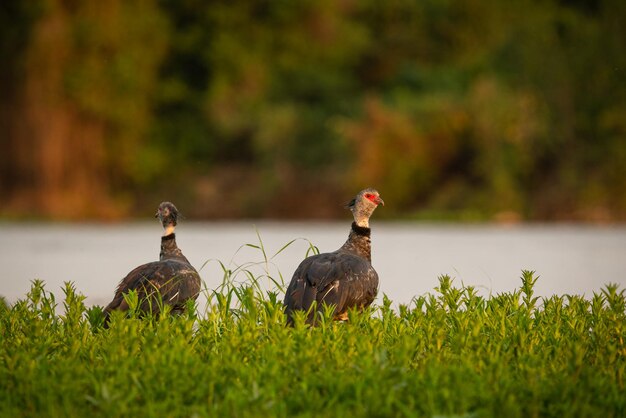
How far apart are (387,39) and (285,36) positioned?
12.3ft

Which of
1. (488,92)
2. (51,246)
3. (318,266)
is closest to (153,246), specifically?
(51,246)

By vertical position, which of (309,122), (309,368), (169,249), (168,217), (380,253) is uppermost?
(309,122)

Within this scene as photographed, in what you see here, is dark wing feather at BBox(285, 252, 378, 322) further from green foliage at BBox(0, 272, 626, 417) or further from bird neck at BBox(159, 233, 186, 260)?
bird neck at BBox(159, 233, 186, 260)

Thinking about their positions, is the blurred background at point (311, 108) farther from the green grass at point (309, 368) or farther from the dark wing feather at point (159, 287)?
the green grass at point (309, 368)

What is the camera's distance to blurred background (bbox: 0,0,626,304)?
103 feet

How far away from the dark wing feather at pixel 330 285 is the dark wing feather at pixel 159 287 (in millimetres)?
743

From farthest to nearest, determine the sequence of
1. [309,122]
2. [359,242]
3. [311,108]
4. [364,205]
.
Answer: [311,108]
[309,122]
[364,205]
[359,242]

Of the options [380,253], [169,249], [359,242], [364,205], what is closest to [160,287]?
[169,249]

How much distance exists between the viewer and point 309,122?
1510 inches

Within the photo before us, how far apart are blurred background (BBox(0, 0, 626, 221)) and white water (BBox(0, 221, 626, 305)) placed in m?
1.56

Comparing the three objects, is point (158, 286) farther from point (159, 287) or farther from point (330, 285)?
point (330, 285)

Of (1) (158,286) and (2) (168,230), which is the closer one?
(1) (158,286)

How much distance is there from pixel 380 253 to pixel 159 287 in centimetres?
1481

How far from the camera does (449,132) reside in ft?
111
